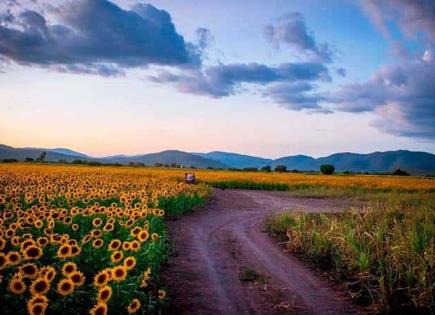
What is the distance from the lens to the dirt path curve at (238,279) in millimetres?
7074

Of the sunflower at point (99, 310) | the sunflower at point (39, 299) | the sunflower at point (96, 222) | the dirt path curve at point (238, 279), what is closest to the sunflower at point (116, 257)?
the dirt path curve at point (238, 279)

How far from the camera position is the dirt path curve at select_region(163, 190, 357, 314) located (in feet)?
23.2

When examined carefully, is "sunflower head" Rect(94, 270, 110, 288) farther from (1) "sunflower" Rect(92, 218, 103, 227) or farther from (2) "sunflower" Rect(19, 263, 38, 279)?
(1) "sunflower" Rect(92, 218, 103, 227)

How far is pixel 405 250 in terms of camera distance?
343 inches

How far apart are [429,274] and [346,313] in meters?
1.63

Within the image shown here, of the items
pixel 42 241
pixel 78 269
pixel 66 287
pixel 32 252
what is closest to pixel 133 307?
pixel 66 287

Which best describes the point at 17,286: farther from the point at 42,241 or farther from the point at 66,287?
the point at 42,241

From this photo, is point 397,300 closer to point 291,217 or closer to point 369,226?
point 369,226

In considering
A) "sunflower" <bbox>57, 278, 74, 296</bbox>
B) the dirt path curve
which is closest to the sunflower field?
"sunflower" <bbox>57, 278, 74, 296</bbox>

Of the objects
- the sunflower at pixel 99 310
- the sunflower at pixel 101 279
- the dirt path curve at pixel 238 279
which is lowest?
the dirt path curve at pixel 238 279

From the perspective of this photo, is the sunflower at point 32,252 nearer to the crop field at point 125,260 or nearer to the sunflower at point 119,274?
the crop field at point 125,260

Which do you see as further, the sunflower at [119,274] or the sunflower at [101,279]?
the sunflower at [119,274]

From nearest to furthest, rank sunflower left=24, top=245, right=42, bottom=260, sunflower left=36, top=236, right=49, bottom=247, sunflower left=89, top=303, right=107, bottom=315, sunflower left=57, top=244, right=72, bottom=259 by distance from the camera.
Answer: 1. sunflower left=89, top=303, right=107, bottom=315
2. sunflower left=24, top=245, right=42, bottom=260
3. sunflower left=57, top=244, right=72, bottom=259
4. sunflower left=36, top=236, right=49, bottom=247

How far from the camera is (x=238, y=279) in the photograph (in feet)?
27.7
